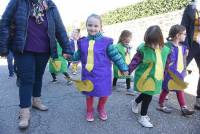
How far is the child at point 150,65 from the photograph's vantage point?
509 cm

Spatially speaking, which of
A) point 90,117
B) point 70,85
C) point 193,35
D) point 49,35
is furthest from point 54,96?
point 193,35

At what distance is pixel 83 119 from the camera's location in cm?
531

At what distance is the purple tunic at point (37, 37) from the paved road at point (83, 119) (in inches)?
41.4

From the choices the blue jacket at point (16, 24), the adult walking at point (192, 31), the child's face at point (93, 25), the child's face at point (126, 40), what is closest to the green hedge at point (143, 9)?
the child's face at point (126, 40)

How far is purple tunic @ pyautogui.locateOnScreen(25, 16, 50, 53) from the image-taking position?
477 cm

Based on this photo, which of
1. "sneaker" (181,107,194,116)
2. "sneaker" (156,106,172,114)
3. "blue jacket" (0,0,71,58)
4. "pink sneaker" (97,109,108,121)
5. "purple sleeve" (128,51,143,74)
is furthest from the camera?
"sneaker" (156,106,172,114)

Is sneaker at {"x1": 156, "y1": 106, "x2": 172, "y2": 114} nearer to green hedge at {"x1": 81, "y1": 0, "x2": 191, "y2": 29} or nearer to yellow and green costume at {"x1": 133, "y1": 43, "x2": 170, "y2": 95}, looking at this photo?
yellow and green costume at {"x1": 133, "y1": 43, "x2": 170, "y2": 95}

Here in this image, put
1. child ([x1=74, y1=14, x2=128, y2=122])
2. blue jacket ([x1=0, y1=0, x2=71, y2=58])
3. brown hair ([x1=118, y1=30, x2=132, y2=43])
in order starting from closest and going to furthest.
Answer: blue jacket ([x1=0, y1=0, x2=71, y2=58]), child ([x1=74, y1=14, x2=128, y2=122]), brown hair ([x1=118, y1=30, x2=132, y2=43])

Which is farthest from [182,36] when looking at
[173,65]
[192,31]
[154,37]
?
[154,37]

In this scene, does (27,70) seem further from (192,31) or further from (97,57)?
(192,31)

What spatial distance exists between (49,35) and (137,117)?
1808 millimetres

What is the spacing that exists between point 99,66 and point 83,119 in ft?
2.78

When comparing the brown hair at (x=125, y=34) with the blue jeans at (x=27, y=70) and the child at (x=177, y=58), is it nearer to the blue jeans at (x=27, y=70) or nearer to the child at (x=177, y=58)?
the child at (x=177, y=58)

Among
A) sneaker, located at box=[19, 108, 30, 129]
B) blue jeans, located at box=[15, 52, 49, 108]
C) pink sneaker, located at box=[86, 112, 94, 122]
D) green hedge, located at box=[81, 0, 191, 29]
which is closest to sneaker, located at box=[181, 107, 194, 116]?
pink sneaker, located at box=[86, 112, 94, 122]
